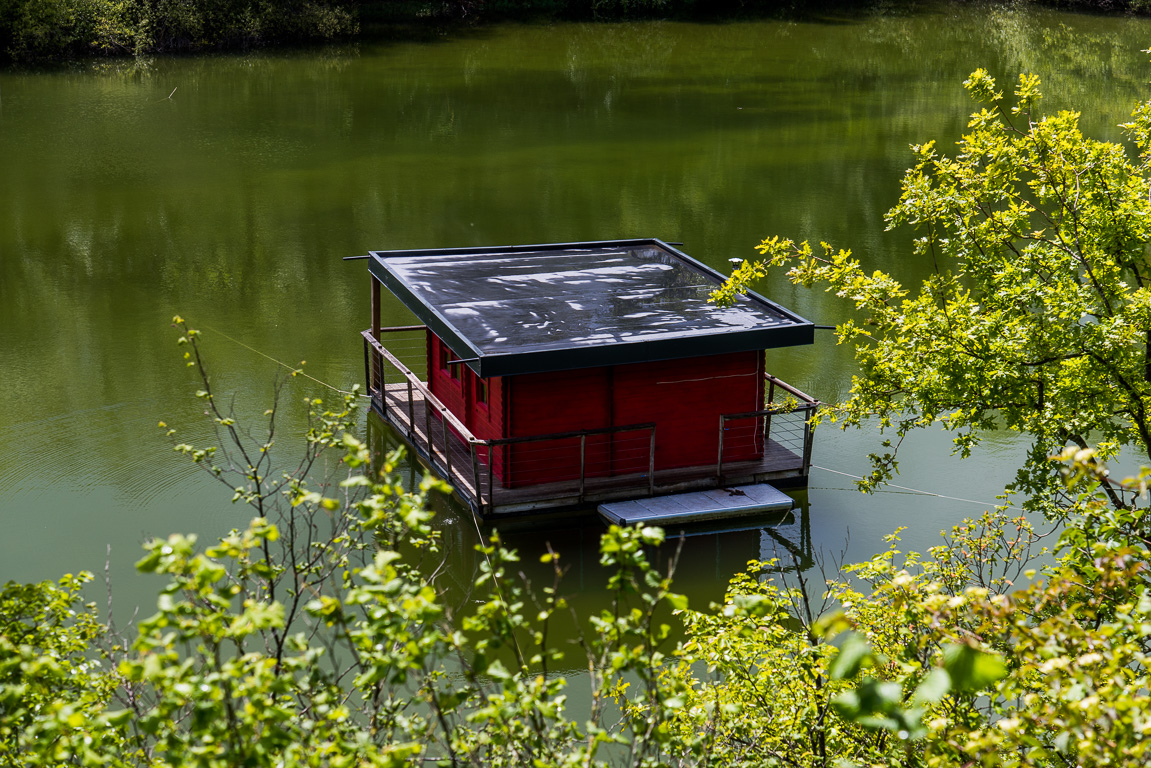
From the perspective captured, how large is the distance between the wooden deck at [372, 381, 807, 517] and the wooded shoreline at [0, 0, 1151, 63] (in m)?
35.5

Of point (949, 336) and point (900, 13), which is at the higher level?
point (900, 13)

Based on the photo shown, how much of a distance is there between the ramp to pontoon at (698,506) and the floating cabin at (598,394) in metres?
0.16

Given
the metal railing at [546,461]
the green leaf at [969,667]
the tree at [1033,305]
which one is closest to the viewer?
the green leaf at [969,667]

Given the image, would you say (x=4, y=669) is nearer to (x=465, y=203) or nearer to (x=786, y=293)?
(x=786, y=293)

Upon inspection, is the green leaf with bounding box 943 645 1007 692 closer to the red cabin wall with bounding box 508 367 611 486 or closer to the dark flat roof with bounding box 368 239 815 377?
the dark flat roof with bounding box 368 239 815 377

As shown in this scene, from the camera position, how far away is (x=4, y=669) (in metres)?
4.69

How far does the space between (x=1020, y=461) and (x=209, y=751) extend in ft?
43.7

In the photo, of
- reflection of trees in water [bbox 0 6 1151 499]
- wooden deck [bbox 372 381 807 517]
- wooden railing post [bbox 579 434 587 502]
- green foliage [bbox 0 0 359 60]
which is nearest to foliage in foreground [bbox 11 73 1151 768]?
wooden deck [bbox 372 381 807 517]

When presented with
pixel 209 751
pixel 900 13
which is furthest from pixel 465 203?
pixel 900 13

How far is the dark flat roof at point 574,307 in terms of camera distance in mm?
12574

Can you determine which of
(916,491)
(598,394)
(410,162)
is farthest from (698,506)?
(410,162)

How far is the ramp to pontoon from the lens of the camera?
1267 cm

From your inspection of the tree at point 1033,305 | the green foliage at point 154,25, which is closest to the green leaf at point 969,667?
the tree at point 1033,305

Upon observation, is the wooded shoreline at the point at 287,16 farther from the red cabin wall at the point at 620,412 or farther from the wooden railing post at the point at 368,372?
the red cabin wall at the point at 620,412
